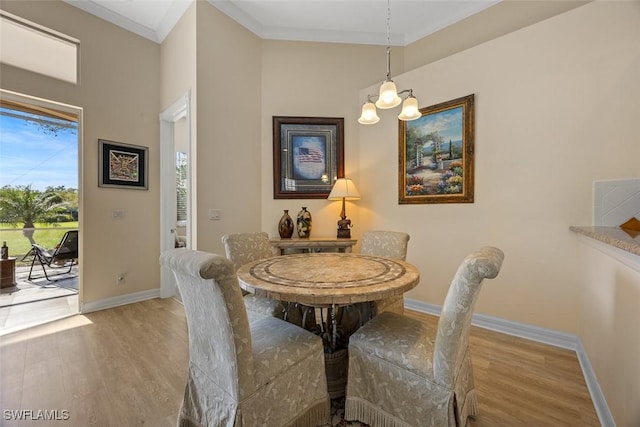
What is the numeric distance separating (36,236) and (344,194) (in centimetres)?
384

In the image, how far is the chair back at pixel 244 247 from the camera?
86.0 inches

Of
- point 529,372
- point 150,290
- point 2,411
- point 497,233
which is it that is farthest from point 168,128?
point 529,372

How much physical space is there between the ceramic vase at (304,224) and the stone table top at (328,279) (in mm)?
1299

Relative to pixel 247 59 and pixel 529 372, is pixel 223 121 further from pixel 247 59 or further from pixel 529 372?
pixel 529 372

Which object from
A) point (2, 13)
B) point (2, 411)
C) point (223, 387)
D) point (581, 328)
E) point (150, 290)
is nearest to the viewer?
point (223, 387)

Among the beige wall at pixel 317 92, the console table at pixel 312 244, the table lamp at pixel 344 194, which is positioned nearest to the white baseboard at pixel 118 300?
the beige wall at pixel 317 92

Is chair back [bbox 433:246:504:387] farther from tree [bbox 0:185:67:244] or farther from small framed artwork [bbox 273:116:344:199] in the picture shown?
tree [bbox 0:185:67:244]

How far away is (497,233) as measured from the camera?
2.51 meters

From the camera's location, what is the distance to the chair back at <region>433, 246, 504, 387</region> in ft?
3.50

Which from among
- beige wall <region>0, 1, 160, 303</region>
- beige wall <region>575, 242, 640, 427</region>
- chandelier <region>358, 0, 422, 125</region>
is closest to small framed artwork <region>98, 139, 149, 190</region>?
beige wall <region>0, 1, 160, 303</region>

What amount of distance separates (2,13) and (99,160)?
55.8 inches

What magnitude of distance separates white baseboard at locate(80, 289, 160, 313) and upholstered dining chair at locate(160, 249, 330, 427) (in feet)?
8.03

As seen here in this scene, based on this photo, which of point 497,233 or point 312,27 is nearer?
point 497,233

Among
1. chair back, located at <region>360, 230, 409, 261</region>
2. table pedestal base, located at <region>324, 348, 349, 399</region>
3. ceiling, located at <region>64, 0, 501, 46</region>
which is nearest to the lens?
table pedestal base, located at <region>324, 348, 349, 399</region>
